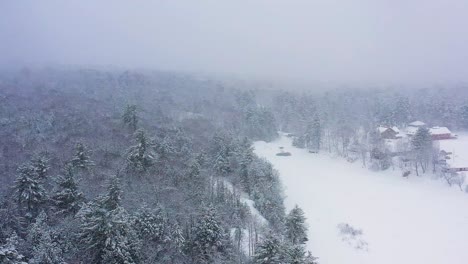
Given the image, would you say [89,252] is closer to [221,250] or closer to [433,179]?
[221,250]

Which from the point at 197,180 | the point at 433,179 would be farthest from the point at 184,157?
the point at 433,179

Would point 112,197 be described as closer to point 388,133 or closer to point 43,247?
point 43,247

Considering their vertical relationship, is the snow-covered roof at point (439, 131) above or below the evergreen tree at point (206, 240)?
above

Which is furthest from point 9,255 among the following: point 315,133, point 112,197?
point 315,133

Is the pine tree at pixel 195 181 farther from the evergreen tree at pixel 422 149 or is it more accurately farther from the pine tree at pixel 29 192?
the evergreen tree at pixel 422 149

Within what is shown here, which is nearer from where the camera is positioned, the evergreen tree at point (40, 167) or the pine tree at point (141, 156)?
the evergreen tree at point (40, 167)

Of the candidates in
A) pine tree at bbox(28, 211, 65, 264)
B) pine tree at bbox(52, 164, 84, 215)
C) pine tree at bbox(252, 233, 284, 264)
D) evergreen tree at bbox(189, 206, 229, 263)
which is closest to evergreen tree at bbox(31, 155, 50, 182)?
pine tree at bbox(52, 164, 84, 215)

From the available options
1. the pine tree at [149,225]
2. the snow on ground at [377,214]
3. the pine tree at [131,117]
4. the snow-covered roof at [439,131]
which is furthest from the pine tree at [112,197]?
the snow-covered roof at [439,131]
